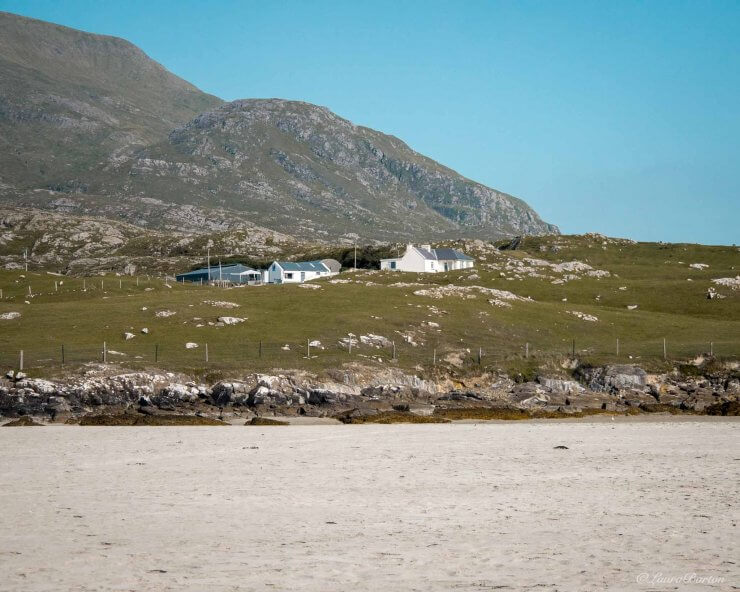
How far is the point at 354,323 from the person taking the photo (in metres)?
85.6

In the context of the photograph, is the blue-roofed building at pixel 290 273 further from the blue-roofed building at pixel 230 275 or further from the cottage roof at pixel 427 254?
the cottage roof at pixel 427 254

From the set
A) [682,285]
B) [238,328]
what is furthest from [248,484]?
[682,285]

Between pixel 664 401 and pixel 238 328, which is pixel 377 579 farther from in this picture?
pixel 238 328

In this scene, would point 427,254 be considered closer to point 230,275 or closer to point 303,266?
point 303,266

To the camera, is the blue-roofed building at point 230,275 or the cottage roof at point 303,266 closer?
the cottage roof at point 303,266

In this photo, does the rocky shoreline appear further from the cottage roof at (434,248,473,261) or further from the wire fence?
the cottage roof at (434,248,473,261)

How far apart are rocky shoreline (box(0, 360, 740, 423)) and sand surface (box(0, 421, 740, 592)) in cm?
1678

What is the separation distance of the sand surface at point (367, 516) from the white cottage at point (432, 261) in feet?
418

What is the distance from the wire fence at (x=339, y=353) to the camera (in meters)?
66.5

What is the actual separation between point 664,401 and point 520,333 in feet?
80.5

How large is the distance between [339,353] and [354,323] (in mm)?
10507

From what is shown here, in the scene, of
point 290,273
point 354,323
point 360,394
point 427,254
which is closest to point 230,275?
point 290,273

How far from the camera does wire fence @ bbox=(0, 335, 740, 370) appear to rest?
218 ft

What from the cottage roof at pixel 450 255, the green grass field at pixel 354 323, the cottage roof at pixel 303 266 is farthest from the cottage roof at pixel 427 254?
the green grass field at pixel 354 323
